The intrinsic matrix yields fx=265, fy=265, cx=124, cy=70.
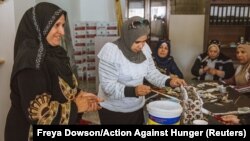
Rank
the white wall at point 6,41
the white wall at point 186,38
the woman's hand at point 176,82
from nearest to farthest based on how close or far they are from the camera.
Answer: the woman's hand at point 176,82, the white wall at point 6,41, the white wall at point 186,38

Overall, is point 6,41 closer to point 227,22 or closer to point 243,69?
point 243,69

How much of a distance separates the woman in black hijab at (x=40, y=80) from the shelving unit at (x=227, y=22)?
9.98 ft

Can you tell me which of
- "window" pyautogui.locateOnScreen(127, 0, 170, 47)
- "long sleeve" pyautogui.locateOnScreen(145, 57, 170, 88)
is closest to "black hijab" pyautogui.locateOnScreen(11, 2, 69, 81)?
"long sleeve" pyautogui.locateOnScreen(145, 57, 170, 88)

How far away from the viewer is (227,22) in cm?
384

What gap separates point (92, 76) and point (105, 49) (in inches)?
135

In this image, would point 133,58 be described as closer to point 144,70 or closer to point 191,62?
point 144,70

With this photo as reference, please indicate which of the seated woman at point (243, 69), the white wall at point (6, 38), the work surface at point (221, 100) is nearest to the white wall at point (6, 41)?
the white wall at point (6, 38)

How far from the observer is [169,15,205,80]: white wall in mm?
4133

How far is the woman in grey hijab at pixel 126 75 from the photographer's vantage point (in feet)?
5.74

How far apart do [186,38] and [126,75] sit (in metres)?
2.63

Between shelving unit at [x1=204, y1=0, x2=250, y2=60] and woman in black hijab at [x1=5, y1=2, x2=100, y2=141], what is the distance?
9.98ft

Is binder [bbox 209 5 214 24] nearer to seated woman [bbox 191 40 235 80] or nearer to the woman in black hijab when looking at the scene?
seated woman [bbox 191 40 235 80]

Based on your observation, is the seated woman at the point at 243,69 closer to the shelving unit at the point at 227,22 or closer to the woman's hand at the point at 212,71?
the woman's hand at the point at 212,71

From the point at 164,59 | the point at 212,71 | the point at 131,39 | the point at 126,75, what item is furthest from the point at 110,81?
the point at 212,71
